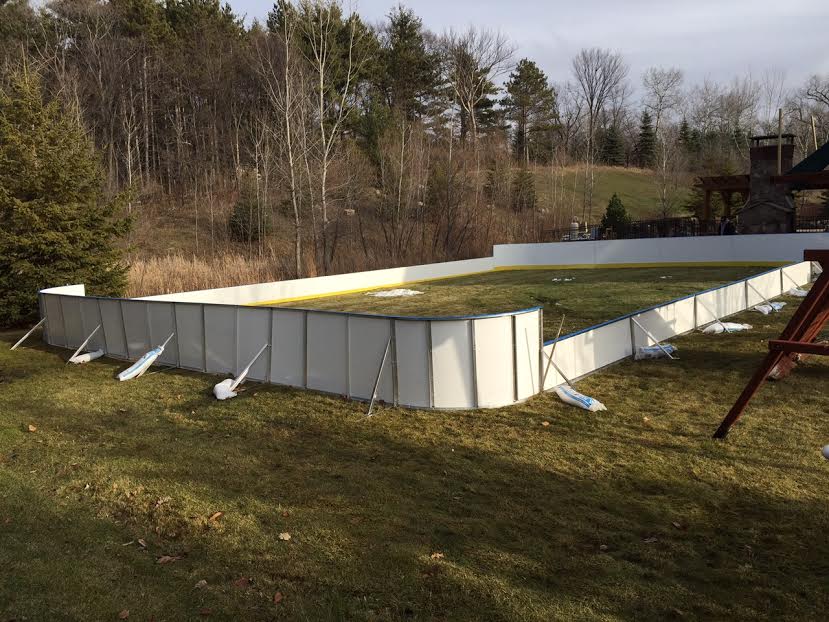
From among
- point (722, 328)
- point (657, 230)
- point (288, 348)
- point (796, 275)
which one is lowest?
point (722, 328)

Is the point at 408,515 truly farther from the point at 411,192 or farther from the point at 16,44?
the point at 16,44

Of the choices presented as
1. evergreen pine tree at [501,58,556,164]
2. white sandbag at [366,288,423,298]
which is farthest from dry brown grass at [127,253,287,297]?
evergreen pine tree at [501,58,556,164]

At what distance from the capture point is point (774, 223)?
32.8 meters

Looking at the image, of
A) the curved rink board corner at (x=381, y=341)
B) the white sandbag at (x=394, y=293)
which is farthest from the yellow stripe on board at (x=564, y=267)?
the curved rink board corner at (x=381, y=341)

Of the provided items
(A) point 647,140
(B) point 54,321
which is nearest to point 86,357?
(B) point 54,321

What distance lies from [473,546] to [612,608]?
55.4 inches

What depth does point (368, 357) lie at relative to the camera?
34.0ft

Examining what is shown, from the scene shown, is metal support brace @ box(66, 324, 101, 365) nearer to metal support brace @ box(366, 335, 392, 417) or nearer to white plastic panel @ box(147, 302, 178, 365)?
white plastic panel @ box(147, 302, 178, 365)

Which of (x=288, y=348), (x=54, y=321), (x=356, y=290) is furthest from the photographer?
(x=356, y=290)

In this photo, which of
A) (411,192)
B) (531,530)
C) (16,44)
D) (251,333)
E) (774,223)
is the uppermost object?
(16,44)

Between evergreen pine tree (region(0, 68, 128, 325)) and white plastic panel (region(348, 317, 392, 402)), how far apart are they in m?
14.1

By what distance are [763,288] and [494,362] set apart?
12540 mm

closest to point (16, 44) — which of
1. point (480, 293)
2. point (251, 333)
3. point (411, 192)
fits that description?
point (411, 192)

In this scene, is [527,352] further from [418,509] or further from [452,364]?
[418,509]
